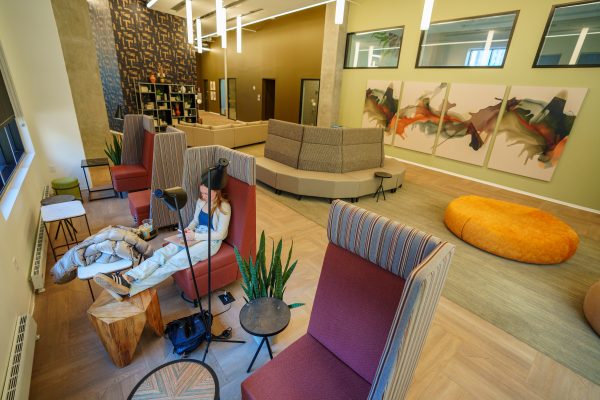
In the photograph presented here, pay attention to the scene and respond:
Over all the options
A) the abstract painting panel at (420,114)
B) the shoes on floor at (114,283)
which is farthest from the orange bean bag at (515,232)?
the shoes on floor at (114,283)

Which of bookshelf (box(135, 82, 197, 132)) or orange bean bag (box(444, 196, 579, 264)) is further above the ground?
bookshelf (box(135, 82, 197, 132))

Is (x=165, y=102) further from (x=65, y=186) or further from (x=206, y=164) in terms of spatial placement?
(x=206, y=164)

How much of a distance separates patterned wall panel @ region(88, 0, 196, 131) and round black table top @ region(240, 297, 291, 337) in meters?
8.70

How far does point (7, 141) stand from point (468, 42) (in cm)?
797

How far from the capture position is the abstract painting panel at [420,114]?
6500mm

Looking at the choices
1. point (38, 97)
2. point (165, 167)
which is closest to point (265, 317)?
point (165, 167)

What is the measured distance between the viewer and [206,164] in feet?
8.40

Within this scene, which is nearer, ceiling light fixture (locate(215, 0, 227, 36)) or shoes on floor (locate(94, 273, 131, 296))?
shoes on floor (locate(94, 273, 131, 296))

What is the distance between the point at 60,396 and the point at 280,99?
10.9m

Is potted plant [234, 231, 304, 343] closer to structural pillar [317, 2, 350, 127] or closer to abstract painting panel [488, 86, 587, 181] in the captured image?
abstract painting panel [488, 86, 587, 181]

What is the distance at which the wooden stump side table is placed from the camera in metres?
1.76

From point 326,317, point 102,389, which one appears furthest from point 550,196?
point 102,389

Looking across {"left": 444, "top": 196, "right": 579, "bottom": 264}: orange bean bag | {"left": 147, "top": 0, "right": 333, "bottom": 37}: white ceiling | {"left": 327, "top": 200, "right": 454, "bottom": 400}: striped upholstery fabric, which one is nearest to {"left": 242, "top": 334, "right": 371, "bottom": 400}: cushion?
{"left": 327, "top": 200, "right": 454, "bottom": 400}: striped upholstery fabric

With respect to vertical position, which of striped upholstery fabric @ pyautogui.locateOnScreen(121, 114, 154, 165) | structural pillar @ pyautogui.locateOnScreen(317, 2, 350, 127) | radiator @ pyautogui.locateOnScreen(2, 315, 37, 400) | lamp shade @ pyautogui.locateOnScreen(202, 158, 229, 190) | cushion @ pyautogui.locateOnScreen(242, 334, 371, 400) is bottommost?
radiator @ pyautogui.locateOnScreen(2, 315, 37, 400)
